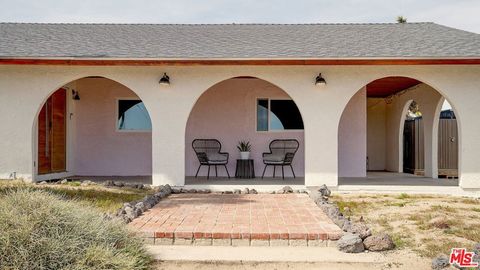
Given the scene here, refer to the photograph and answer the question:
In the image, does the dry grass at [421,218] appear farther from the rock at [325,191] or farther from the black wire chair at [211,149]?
the black wire chair at [211,149]

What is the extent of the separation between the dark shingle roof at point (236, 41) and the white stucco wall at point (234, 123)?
138 centimetres

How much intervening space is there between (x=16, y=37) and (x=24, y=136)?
2.81 metres

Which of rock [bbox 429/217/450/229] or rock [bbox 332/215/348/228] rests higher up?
rock [bbox 332/215/348/228]

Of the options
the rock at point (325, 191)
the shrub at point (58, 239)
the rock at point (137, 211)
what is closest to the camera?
the shrub at point (58, 239)

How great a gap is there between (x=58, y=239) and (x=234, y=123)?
306 inches

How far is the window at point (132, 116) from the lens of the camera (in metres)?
11.6

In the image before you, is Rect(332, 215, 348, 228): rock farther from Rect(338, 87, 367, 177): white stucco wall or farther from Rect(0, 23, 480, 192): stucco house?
Rect(338, 87, 367, 177): white stucco wall

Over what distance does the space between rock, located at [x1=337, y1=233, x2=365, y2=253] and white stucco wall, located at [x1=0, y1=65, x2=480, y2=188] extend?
4235mm

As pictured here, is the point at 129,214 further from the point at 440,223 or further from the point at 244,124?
the point at 244,124

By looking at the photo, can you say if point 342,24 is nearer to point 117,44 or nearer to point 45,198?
point 117,44

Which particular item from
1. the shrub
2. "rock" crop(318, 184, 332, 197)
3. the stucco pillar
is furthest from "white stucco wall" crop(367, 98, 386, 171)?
the shrub

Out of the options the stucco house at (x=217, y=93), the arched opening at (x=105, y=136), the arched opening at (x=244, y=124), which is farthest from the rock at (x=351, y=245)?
the arched opening at (x=105, y=136)

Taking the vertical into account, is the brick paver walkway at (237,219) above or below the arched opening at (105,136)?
below

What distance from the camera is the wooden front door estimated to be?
10.2 metres
